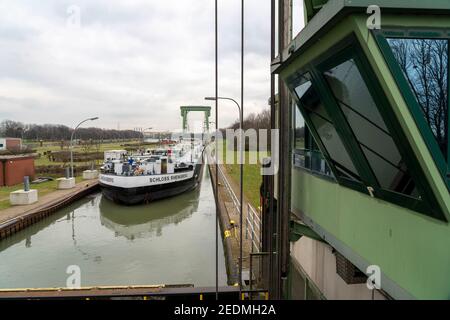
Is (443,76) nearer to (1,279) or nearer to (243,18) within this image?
(243,18)

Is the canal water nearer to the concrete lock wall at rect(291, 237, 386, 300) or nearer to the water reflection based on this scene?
the water reflection

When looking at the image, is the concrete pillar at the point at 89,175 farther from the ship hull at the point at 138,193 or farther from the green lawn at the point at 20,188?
the ship hull at the point at 138,193

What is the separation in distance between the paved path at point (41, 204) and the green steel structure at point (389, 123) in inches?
690

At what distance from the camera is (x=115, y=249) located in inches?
596

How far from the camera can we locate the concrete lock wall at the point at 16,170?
26562 millimetres

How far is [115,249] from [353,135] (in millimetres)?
14118

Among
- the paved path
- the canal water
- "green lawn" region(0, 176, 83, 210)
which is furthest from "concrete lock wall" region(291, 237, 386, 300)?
"green lawn" region(0, 176, 83, 210)

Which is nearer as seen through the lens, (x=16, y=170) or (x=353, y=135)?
(x=353, y=135)

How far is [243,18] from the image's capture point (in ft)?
16.1

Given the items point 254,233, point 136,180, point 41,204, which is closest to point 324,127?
point 254,233

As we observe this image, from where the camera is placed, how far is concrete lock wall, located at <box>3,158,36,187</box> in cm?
2656

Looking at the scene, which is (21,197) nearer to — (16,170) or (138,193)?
(138,193)

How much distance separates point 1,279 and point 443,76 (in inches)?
560

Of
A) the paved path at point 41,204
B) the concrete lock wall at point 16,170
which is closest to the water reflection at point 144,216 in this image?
the paved path at point 41,204
